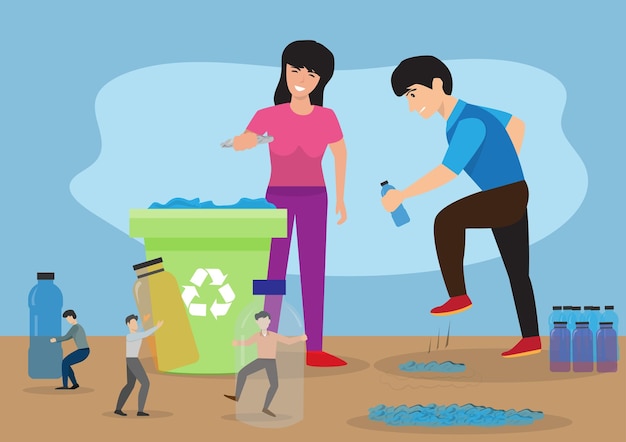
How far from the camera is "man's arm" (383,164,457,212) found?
262 inches

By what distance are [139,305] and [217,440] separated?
1679mm

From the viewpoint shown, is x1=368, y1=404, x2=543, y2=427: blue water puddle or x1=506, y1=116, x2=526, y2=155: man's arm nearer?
x1=368, y1=404, x2=543, y2=427: blue water puddle

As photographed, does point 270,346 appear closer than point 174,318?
Yes

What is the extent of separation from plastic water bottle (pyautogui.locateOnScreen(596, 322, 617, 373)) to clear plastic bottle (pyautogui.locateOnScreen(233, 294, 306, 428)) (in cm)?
168

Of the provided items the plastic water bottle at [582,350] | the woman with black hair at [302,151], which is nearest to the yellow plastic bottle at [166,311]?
the woman with black hair at [302,151]

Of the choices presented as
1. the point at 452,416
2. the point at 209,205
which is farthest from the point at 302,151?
the point at 452,416

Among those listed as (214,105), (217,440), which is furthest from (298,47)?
(217,440)

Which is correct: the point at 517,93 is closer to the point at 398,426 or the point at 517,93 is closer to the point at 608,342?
the point at 608,342

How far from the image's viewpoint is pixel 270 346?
5.14 meters

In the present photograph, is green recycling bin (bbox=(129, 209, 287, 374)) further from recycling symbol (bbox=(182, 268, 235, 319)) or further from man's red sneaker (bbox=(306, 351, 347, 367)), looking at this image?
man's red sneaker (bbox=(306, 351, 347, 367))

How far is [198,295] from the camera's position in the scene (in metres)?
6.39

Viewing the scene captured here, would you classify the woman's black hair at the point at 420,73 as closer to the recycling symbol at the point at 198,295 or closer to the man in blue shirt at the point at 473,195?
the man in blue shirt at the point at 473,195

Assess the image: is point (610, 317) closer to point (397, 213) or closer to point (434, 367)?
point (434, 367)

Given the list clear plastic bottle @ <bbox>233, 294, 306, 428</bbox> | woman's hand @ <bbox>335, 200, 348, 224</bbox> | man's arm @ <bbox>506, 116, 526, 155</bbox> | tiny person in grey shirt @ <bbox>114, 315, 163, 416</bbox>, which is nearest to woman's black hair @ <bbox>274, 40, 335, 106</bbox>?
woman's hand @ <bbox>335, 200, 348, 224</bbox>
